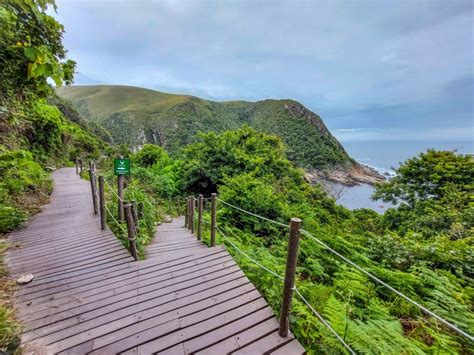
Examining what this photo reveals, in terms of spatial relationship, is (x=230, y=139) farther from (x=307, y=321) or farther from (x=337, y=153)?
(x=337, y=153)

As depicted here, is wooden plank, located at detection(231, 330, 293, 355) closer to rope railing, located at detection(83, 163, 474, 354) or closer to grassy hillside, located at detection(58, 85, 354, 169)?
rope railing, located at detection(83, 163, 474, 354)

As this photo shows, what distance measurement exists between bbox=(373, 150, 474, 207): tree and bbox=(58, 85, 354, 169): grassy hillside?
96.3 feet

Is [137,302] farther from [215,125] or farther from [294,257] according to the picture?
[215,125]

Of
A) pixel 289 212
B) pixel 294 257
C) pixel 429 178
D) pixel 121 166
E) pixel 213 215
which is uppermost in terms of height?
pixel 121 166

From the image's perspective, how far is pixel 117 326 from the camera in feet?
8.05

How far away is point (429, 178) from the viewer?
1414 cm

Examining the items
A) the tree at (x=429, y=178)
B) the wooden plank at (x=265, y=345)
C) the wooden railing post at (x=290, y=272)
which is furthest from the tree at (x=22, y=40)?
the tree at (x=429, y=178)

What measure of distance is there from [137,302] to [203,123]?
5734 centimetres

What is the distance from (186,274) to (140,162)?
55.9 ft

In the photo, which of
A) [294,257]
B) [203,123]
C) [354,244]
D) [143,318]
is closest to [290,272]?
[294,257]

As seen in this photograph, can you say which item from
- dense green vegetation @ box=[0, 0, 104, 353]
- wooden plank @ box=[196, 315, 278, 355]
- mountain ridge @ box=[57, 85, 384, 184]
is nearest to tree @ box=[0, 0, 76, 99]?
dense green vegetation @ box=[0, 0, 104, 353]

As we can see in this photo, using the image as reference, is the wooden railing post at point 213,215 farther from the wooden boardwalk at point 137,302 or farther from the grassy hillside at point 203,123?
the grassy hillside at point 203,123

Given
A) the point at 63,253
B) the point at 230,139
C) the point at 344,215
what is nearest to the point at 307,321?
the point at 63,253

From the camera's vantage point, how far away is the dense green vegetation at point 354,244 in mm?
2463
